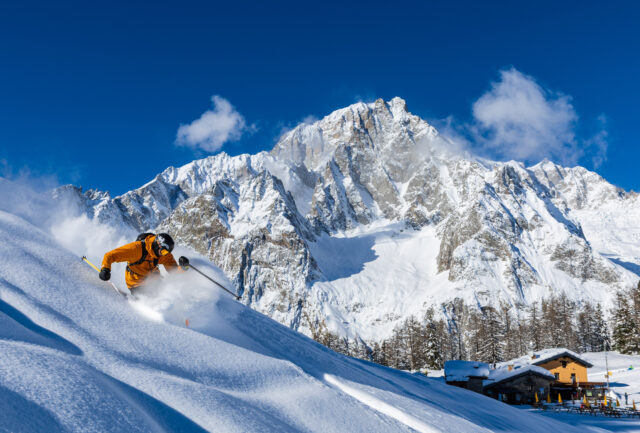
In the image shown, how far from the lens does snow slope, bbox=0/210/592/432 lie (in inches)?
176

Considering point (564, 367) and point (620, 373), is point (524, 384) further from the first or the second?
point (620, 373)

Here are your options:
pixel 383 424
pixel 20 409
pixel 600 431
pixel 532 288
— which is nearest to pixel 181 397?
pixel 20 409

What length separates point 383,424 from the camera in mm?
6980

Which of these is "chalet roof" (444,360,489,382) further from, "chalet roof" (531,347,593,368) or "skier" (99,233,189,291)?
"skier" (99,233,189,291)

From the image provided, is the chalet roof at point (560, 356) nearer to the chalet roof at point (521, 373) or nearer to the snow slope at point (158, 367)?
the chalet roof at point (521, 373)

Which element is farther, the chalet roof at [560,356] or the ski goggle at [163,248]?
the chalet roof at [560,356]

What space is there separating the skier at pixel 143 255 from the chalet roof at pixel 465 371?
51.9m

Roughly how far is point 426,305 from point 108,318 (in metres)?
180

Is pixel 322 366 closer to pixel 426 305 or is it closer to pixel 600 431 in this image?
pixel 600 431

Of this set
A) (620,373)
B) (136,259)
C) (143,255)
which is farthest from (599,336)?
(136,259)

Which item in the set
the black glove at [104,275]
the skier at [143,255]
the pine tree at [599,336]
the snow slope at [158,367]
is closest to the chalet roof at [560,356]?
Result: the pine tree at [599,336]

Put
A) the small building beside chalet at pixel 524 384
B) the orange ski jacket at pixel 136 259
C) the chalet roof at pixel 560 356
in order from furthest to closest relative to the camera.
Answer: the chalet roof at pixel 560 356 → the small building beside chalet at pixel 524 384 → the orange ski jacket at pixel 136 259

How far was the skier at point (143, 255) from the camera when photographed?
340 inches

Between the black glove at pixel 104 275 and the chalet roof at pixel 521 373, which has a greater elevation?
the chalet roof at pixel 521 373
